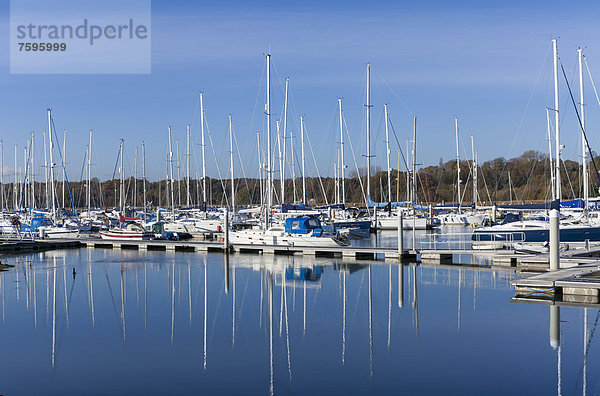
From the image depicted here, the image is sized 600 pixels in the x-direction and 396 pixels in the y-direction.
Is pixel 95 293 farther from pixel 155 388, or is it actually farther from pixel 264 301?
pixel 155 388

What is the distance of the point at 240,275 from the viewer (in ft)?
93.9

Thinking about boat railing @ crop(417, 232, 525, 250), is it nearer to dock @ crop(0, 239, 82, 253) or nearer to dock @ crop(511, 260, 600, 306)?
dock @ crop(511, 260, 600, 306)

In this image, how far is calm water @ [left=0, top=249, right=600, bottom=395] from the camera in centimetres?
1305

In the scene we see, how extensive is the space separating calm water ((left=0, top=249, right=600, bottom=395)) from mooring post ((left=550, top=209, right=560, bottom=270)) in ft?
6.88

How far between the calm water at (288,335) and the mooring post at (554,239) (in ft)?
6.88

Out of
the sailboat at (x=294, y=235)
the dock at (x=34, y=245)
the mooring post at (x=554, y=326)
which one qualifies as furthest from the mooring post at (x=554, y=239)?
the dock at (x=34, y=245)

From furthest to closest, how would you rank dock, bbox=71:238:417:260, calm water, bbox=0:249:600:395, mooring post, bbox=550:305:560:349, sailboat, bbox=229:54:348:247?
sailboat, bbox=229:54:348:247
dock, bbox=71:238:417:260
mooring post, bbox=550:305:560:349
calm water, bbox=0:249:600:395

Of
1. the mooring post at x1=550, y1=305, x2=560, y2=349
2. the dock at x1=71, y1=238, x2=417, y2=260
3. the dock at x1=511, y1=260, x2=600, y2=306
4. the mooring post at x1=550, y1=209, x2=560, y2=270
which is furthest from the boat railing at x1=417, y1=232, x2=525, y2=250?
the mooring post at x1=550, y1=305, x2=560, y2=349

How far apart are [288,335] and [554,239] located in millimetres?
11464

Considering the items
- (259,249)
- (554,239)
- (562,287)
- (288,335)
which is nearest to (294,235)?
(259,249)

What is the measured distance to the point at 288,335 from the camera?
17.1 m

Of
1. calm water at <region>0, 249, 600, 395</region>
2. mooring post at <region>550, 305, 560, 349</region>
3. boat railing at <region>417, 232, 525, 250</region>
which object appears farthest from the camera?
boat railing at <region>417, 232, 525, 250</region>

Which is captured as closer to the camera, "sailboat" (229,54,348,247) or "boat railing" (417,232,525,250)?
"boat railing" (417,232,525,250)

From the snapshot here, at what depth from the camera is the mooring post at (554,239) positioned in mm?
23261
